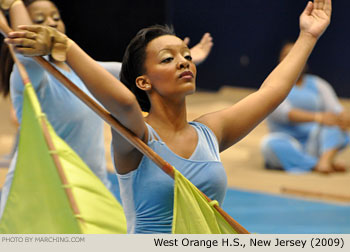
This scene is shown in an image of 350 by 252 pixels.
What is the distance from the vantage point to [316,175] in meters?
6.05

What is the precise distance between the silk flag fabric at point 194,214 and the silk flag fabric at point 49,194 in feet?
0.78

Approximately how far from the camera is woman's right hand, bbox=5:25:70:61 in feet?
5.28

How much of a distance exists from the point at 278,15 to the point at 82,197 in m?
3.44

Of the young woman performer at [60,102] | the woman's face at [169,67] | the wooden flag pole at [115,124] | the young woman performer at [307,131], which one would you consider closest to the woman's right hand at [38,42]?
the wooden flag pole at [115,124]

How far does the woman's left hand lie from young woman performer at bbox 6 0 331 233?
195 millimetres

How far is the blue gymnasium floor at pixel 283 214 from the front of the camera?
4.38 m

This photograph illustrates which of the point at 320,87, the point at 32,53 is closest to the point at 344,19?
the point at 320,87

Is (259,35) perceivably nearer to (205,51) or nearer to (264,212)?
(264,212)

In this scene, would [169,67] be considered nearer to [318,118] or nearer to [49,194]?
[49,194]

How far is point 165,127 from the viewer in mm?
1979

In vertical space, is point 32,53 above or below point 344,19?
above

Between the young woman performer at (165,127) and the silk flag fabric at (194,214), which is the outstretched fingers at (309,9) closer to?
the young woman performer at (165,127)

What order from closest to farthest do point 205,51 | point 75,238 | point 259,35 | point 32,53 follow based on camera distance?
1. point 32,53
2. point 75,238
3. point 205,51
4. point 259,35

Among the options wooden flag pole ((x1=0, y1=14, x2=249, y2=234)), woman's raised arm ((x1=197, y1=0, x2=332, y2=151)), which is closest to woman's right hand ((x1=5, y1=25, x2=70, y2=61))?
wooden flag pole ((x1=0, y1=14, x2=249, y2=234))
